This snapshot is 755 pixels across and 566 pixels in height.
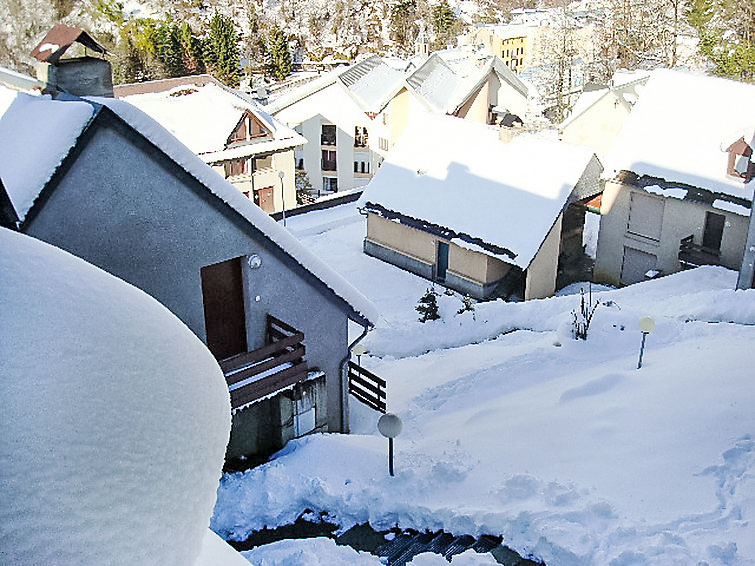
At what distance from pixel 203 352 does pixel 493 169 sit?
82.8ft

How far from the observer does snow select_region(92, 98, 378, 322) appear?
32.3ft

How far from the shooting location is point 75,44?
35.1 ft

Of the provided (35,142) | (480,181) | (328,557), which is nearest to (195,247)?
(35,142)

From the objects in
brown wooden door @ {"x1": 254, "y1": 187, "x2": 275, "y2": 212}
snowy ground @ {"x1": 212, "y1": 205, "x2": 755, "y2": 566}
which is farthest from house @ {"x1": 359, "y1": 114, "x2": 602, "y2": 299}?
snowy ground @ {"x1": 212, "y1": 205, "x2": 755, "y2": 566}

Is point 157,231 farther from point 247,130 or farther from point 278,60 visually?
point 278,60

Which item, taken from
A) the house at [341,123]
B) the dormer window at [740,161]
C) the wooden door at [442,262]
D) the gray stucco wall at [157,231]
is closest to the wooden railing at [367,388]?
the gray stucco wall at [157,231]

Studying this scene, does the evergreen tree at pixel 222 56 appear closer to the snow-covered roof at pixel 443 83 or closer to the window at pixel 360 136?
the window at pixel 360 136

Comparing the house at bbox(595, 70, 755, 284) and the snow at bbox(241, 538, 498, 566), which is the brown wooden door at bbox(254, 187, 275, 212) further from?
the snow at bbox(241, 538, 498, 566)

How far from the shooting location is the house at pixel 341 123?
46344 millimetres

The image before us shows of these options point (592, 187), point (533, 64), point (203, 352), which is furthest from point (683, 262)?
point (533, 64)

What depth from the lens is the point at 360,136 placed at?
47.2m

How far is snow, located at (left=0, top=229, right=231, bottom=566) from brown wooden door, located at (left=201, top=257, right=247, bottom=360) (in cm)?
795

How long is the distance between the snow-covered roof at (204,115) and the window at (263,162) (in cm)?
64

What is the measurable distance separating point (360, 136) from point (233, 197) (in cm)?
3708
